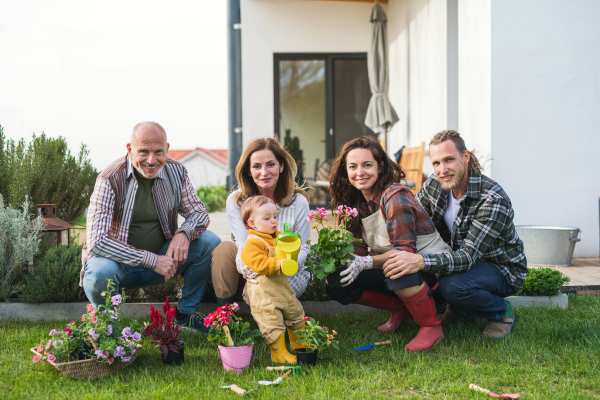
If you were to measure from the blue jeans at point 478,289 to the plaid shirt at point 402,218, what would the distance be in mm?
294

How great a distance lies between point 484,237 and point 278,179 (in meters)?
1.29

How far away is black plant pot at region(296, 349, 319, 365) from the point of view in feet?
7.55

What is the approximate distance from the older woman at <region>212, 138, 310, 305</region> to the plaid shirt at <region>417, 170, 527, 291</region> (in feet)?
2.65

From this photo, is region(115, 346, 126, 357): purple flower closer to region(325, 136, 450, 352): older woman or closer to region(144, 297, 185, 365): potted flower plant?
region(144, 297, 185, 365): potted flower plant

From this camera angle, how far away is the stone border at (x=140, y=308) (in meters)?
3.22

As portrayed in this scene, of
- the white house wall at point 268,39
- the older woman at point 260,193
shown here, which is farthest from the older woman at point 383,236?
the white house wall at point 268,39

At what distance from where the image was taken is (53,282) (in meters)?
3.22

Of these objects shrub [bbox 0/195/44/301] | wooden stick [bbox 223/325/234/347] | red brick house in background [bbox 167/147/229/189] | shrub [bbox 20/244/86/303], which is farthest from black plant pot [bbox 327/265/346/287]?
red brick house in background [bbox 167/147/229/189]

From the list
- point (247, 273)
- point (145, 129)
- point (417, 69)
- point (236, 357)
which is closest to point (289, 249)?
point (247, 273)

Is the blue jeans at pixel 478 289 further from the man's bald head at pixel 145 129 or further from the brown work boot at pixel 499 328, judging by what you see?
the man's bald head at pixel 145 129

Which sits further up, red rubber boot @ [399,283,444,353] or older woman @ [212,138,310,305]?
older woman @ [212,138,310,305]

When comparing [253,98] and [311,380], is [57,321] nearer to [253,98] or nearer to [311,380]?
[311,380]

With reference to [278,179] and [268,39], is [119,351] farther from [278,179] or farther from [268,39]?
[268,39]

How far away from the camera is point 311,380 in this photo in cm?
216
